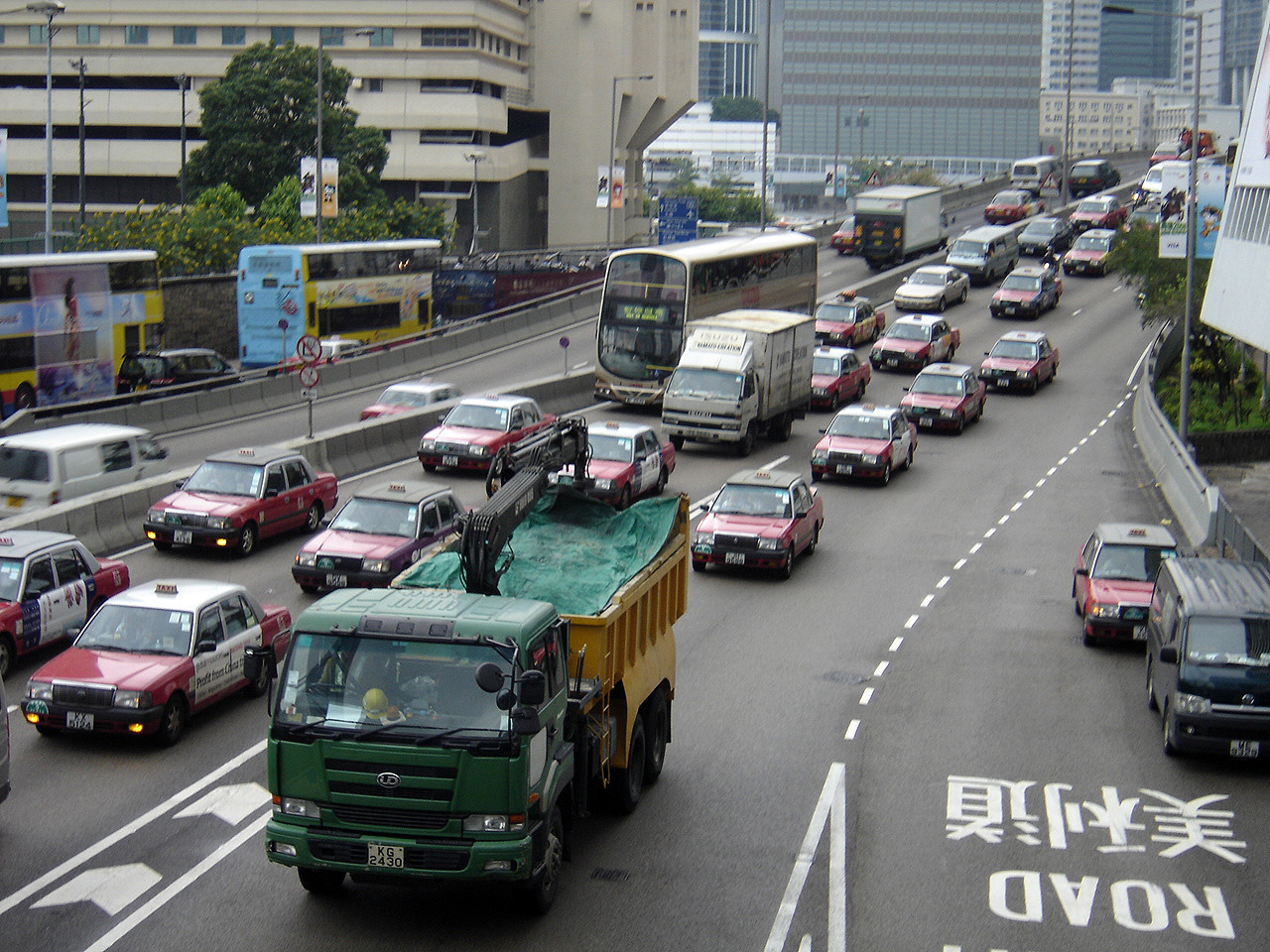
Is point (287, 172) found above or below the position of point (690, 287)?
above

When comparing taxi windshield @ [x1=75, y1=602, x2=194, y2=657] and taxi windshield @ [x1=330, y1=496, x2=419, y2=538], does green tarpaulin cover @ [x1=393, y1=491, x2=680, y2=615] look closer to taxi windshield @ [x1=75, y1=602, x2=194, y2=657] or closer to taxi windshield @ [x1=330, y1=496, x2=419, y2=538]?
taxi windshield @ [x1=75, y1=602, x2=194, y2=657]

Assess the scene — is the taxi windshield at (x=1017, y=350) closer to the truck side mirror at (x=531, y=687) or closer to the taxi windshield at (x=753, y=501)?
the taxi windshield at (x=753, y=501)

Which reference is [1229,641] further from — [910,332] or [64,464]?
[910,332]

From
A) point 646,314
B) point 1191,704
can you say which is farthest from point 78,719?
point 646,314

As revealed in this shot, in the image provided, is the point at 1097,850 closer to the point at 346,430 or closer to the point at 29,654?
the point at 29,654

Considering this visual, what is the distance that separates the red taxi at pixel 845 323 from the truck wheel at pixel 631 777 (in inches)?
1528

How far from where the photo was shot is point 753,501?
1036 inches

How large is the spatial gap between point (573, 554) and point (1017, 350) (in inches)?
1369

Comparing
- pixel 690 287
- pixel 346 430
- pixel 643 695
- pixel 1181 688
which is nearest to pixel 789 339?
pixel 690 287

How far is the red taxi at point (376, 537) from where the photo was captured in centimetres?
2228

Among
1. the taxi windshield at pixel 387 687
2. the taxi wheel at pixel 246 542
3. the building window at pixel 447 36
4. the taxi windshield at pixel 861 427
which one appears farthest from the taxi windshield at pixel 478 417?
the building window at pixel 447 36

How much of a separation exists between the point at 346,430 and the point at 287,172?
49.9 m

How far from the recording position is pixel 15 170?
90312mm

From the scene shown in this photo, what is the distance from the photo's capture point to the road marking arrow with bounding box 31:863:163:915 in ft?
39.5
